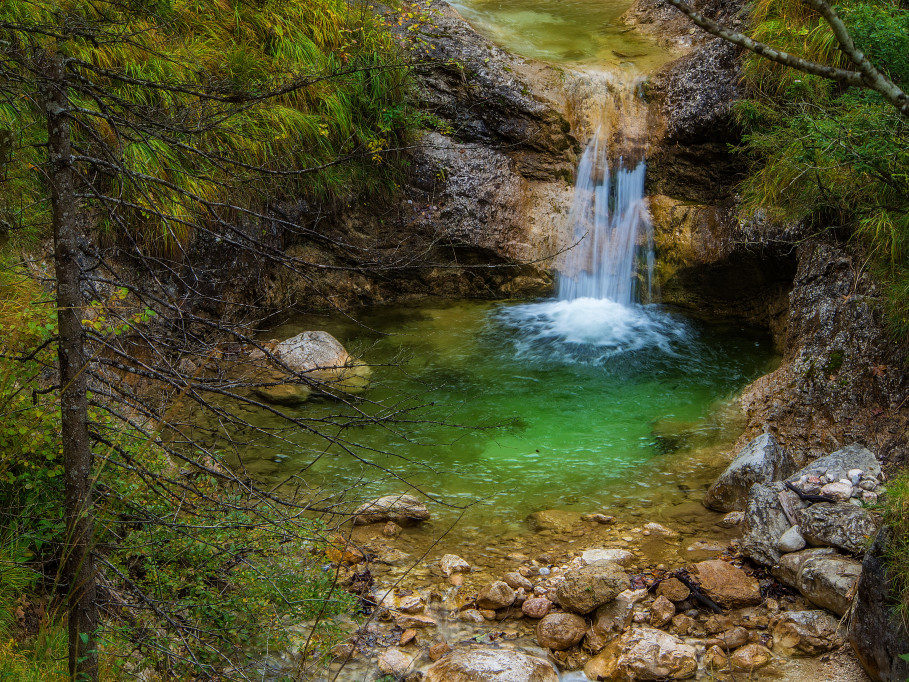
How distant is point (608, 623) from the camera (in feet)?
13.5

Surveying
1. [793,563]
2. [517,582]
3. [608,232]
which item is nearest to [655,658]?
[517,582]

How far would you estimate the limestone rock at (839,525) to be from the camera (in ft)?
13.6

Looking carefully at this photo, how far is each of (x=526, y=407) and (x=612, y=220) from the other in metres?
3.70

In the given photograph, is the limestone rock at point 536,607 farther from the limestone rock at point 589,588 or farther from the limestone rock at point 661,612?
the limestone rock at point 661,612

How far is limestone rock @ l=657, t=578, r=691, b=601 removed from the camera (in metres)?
4.30

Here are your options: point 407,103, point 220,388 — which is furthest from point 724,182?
point 220,388

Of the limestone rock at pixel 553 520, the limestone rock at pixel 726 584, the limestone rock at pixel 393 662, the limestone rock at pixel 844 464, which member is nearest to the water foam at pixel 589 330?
the limestone rock at pixel 553 520

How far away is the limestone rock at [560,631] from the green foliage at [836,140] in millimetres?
3373

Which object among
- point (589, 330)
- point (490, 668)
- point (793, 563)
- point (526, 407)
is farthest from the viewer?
point (589, 330)

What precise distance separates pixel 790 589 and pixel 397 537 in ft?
8.81

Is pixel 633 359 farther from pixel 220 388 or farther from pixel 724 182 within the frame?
pixel 220 388

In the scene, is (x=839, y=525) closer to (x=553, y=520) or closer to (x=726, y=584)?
(x=726, y=584)

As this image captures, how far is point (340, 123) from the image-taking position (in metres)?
8.48

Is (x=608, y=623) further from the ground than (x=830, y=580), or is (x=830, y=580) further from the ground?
(x=830, y=580)
